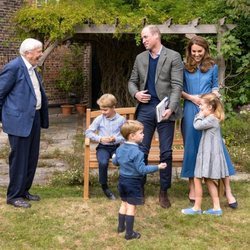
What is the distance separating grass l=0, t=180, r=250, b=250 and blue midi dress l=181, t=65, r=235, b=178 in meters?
0.46

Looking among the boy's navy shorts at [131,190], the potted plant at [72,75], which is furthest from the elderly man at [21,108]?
the potted plant at [72,75]

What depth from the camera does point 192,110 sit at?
4652mm

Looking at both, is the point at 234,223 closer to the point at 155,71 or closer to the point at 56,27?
the point at 155,71

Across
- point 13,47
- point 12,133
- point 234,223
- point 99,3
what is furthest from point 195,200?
point 13,47

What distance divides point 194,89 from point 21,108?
1745mm

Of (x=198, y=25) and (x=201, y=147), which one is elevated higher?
(x=198, y=25)

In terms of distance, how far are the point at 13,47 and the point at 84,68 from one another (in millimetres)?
2934

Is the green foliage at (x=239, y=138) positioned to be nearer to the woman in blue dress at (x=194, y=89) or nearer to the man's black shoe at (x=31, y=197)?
the woman in blue dress at (x=194, y=89)

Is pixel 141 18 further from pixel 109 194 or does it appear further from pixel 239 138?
pixel 109 194

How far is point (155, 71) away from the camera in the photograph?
4.48m

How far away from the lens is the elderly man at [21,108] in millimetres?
4363

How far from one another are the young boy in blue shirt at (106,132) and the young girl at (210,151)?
86 centimetres

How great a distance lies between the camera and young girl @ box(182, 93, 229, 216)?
4.38 meters

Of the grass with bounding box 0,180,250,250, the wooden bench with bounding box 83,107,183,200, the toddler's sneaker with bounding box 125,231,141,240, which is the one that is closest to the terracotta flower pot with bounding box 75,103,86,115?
the wooden bench with bounding box 83,107,183,200
